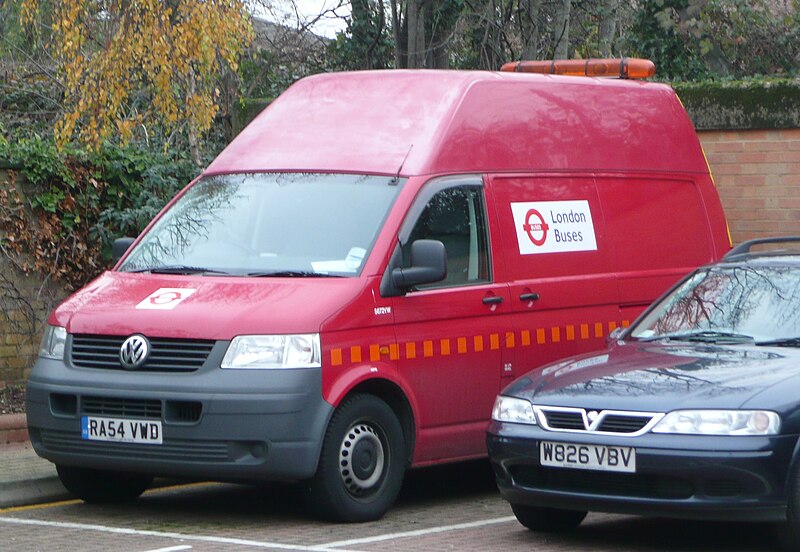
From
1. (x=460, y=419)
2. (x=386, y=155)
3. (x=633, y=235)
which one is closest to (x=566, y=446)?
(x=460, y=419)

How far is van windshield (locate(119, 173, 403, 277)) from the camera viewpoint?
29.6 ft

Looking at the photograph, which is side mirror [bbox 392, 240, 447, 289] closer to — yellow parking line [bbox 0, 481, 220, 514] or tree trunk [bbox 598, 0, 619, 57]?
yellow parking line [bbox 0, 481, 220, 514]

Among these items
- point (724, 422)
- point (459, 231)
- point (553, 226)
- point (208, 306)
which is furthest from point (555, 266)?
point (724, 422)

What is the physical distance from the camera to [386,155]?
9477 mm

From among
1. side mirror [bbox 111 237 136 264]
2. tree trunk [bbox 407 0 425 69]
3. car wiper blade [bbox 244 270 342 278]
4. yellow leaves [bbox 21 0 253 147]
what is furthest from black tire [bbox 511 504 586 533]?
tree trunk [bbox 407 0 425 69]

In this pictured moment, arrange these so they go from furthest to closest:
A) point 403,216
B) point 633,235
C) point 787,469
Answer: point 633,235
point 403,216
point 787,469

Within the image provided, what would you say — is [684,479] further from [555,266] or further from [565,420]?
[555,266]

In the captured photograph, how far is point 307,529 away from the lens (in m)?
8.56

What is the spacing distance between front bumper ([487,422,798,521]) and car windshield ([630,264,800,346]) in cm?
113

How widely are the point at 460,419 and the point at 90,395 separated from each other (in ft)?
7.38

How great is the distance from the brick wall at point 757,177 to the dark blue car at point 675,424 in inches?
222

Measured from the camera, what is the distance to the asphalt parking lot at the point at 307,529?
8.05 m

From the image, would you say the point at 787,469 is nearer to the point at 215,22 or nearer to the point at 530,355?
the point at 530,355

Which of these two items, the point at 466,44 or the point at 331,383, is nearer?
the point at 331,383
